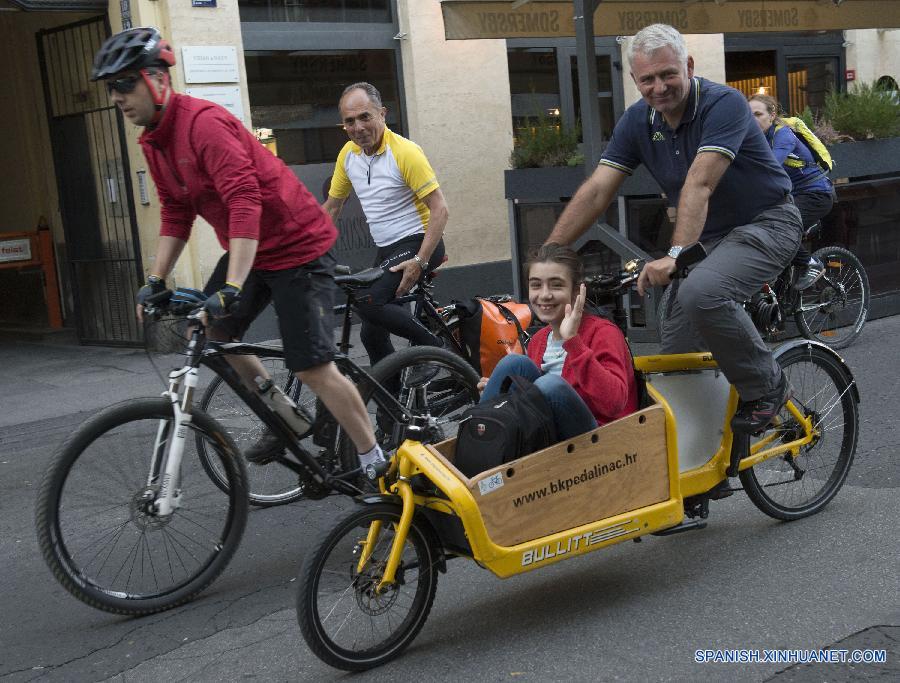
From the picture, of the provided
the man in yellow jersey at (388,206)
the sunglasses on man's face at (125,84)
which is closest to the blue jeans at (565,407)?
the sunglasses on man's face at (125,84)

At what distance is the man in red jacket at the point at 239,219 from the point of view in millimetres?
3980

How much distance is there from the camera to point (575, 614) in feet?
12.4

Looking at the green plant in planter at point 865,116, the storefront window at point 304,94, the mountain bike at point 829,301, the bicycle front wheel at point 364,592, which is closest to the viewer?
the bicycle front wheel at point 364,592

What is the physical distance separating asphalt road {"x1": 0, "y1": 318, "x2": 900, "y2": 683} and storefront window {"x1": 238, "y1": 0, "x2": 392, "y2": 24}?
7096mm

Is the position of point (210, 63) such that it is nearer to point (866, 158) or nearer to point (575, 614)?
point (866, 158)

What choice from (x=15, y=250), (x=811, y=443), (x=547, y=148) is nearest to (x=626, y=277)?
(x=811, y=443)

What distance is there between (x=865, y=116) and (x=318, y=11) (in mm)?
5316

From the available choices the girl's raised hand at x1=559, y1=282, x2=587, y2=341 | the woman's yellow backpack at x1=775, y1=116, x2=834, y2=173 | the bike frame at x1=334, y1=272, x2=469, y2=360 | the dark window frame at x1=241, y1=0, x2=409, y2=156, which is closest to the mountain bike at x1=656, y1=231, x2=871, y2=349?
the woman's yellow backpack at x1=775, y1=116, x2=834, y2=173

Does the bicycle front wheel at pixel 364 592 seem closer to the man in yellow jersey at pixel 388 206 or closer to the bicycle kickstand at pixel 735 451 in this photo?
the bicycle kickstand at pixel 735 451

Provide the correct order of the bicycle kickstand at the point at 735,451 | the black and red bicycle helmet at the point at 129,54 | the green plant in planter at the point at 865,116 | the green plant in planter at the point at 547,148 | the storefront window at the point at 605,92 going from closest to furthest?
the black and red bicycle helmet at the point at 129,54 → the bicycle kickstand at the point at 735,451 → the green plant in planter at the point at 865,116 → the green plant in planter at the point at 547,148 → the storefront window at the point at 605,92

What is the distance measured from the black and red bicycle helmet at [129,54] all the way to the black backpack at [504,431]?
1690mm

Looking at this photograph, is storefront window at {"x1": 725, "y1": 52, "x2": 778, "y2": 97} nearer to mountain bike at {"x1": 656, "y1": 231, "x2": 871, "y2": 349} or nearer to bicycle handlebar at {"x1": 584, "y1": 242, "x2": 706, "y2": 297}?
mountain bike at {"x1": 656, "y1": 231, "x2": 871, "y2": 349}

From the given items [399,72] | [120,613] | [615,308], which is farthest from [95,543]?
[399,72]

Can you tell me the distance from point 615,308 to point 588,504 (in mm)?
768
